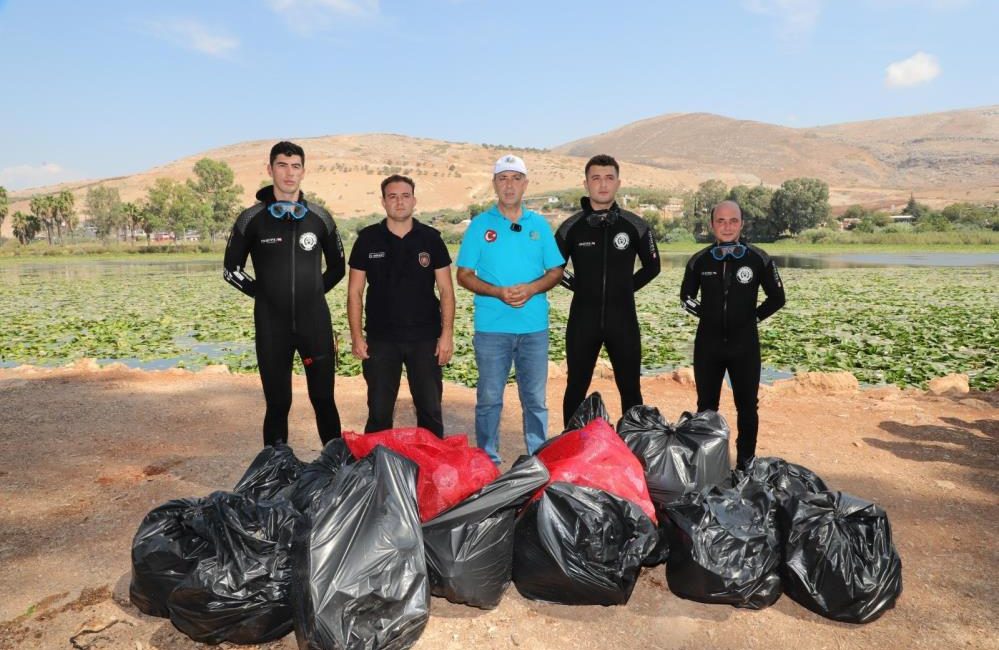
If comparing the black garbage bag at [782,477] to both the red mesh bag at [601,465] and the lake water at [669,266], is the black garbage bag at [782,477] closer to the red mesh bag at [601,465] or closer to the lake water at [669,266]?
the red mesh bag at [601,465]

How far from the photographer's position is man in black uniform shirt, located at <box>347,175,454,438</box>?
3.84 meters

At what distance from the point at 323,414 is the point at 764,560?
2.74m

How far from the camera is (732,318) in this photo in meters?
4.14

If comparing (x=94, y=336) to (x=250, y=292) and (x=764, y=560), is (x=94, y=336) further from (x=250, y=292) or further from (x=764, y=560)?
(x=764, y=560)

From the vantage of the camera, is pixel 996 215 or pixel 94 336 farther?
pixel 996 215

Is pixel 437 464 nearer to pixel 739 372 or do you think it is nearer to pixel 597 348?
pixel 597 348

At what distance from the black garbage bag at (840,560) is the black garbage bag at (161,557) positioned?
257 centimetres

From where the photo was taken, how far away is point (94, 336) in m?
12.0

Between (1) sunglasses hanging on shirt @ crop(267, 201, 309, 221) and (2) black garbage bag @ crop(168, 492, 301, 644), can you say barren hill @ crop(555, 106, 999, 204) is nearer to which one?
(1) sunglasses hanging on shirt @ crop(267, 201, 309, 221)

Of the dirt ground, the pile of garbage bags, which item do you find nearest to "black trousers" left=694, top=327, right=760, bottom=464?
the dirt ground

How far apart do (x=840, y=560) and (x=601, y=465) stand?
110 centimetres

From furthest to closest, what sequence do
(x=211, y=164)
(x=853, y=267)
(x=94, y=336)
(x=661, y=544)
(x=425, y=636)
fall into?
(x=211, y=164) → (x=853, y=267) → (x=94, y=336) → (x=661, y=544) → (x=425, y=636)

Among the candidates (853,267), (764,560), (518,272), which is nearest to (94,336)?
(518,272)

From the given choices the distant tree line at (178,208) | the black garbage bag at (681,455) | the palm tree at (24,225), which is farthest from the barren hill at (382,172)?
the black garbage bag at (681,455)
